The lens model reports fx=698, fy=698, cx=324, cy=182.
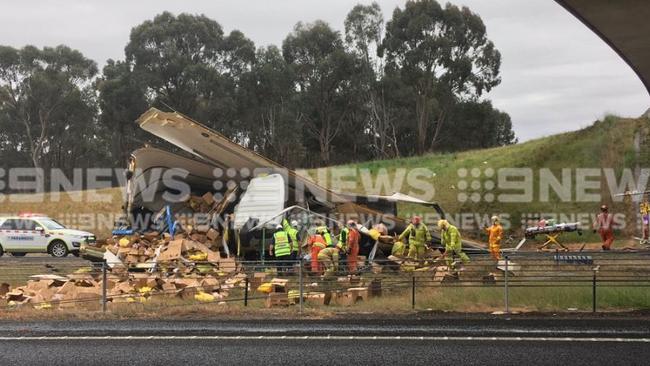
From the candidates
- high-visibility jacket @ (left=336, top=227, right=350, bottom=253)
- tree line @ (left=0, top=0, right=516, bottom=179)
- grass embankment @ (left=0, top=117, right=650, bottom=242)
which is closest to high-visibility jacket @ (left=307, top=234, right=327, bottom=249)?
high-visibility jacket @ (left=336, top=227, right=350, bottom=253)

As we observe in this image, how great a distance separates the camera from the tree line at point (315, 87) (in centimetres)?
5991

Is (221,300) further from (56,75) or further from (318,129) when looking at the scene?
(56,75)

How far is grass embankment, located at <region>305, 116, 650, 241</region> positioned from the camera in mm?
34531

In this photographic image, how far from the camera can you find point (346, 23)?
63281 millimetres

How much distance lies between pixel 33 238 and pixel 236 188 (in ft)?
31.2

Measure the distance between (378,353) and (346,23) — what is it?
56467mm

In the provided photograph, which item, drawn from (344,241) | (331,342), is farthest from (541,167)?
(331,342)

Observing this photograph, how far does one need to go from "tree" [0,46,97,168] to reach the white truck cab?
4358 cm

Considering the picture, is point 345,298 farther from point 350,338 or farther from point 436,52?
point 436,52

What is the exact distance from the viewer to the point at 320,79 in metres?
62.9

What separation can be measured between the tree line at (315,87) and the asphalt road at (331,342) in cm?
4887

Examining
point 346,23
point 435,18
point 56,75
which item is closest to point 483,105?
point 435,18

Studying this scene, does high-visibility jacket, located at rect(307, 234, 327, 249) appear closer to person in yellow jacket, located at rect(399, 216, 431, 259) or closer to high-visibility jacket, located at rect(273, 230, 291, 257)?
high-visibility jacket, located at rect(273, 230, 291, 257)

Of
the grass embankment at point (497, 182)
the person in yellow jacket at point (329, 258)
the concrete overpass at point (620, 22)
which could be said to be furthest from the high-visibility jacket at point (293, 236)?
the grass embankment at point (497, 182)
